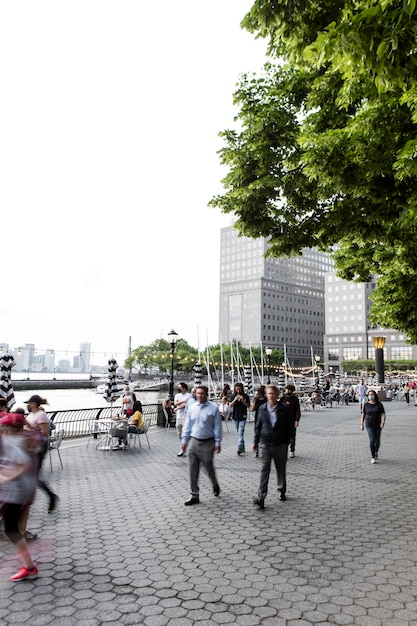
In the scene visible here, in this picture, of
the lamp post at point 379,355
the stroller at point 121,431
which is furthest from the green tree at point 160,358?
the stroller at point 121,431

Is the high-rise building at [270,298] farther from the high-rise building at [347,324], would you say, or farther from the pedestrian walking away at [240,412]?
the pedestrian walking away at [240,412]

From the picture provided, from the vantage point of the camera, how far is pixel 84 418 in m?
20.1

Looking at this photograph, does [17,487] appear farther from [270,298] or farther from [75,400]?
[270,298]

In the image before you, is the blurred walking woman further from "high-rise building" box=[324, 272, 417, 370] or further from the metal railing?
"high-rise building" box=[324, 272, 417, 370]

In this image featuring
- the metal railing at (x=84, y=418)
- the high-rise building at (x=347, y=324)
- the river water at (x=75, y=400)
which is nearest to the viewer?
the metal railing at (x=84, y=418)

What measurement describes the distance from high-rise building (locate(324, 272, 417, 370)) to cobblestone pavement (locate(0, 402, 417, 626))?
13508 centimetres

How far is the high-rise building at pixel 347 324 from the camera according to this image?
461ft

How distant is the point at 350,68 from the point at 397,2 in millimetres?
727

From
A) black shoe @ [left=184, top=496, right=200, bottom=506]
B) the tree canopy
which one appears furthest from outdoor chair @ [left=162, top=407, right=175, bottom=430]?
black shoe @ [left=184, top=496, right=200, bottom=506]

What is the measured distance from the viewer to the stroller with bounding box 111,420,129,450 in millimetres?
13867

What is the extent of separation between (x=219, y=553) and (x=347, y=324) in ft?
482

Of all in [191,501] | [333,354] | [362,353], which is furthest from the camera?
[333,354]

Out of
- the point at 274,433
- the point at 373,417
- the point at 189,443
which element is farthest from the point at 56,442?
the point at 373,417

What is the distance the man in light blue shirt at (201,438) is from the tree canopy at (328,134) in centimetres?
500
